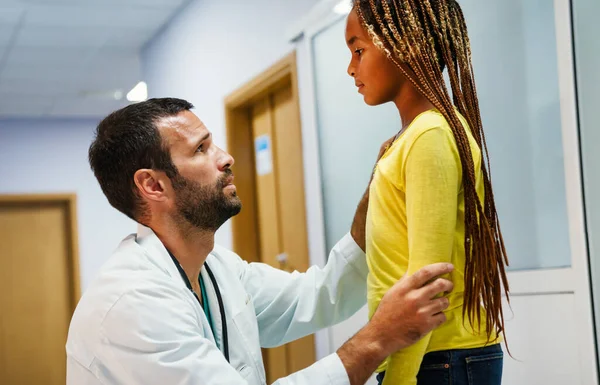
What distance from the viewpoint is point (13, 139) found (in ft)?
23.7

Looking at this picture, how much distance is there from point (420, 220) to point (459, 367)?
26cm

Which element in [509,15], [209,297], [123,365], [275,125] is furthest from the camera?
[275,125]

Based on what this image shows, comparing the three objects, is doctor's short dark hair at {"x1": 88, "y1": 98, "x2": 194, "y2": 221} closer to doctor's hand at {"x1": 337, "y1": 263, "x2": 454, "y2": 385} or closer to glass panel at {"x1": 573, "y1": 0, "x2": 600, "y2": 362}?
doctor's hand at {"x1": 337, "y1": 263, "x2": 454, "y2": 385}

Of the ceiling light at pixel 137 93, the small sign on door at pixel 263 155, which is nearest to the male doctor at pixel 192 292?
the small sign on door at pixel 263 155

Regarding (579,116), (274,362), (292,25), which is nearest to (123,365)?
(579,116)

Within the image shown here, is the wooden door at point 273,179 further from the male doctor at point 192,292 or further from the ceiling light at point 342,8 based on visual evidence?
the male doctor at point 192,292

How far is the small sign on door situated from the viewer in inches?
152

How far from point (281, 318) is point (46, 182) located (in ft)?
19.8

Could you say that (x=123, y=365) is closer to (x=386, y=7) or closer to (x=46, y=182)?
(x=386, y=7)

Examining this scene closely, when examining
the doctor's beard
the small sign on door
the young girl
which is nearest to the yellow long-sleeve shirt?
the young girl

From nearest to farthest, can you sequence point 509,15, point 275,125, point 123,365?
point 123,365 < point 509,15 < point 275,125

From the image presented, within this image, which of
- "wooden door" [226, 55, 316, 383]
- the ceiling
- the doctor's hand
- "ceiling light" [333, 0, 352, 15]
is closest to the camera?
the doctor's hand

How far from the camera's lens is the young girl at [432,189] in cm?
126

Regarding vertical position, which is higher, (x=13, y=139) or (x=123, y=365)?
(x=13, y=139)
